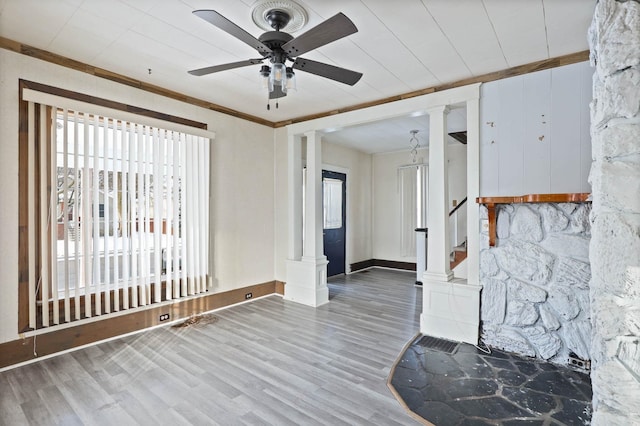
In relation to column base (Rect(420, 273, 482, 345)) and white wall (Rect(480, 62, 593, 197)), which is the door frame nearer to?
column base (Rect(420, 273, 482, 345))

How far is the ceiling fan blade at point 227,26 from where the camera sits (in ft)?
5.43

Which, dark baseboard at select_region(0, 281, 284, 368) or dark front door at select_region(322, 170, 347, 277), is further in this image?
dark front door at select_region(322, 170, 347, 277)

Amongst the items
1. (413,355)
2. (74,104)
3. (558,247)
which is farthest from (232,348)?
(558,247)

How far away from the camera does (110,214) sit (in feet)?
10.1

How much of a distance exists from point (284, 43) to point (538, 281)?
292 centimetres

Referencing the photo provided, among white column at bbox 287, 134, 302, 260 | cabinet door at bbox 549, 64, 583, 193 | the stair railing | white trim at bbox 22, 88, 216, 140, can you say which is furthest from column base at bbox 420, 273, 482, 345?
white trim at bbox 22, 88, 216, 140

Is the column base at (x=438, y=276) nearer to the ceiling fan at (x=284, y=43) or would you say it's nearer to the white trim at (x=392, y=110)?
the white trim at (x=392, y=110)

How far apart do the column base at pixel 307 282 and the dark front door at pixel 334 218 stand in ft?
5.18

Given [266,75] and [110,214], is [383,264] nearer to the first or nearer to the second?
[110,214]

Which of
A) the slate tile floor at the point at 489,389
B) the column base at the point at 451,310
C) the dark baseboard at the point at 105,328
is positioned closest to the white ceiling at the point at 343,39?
the column base at the point at 451,310

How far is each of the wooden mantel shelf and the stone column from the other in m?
0.99

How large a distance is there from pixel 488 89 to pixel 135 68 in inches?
137

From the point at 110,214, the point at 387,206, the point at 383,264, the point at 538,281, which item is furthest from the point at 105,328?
the point at 387,206

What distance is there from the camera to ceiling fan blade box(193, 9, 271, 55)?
1656 millimetres
